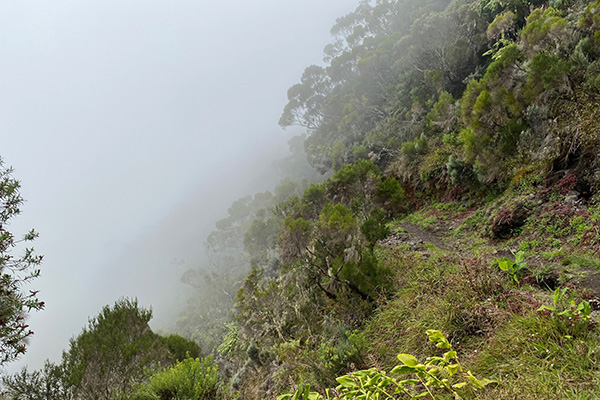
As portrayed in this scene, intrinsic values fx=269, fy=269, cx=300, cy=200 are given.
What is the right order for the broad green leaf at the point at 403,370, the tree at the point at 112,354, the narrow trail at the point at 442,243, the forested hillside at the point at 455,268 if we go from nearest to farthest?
the broad green leaf at the point at 403,370 → the forested hillside at the point at 455,268 → the narrow trail at the point at 442,243 → the tree at the point at 112,354

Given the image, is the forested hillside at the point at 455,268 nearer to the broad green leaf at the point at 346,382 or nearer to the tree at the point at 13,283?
the broad green leaf at the point at 346,382

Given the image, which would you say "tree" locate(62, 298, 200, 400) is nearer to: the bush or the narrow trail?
the bush

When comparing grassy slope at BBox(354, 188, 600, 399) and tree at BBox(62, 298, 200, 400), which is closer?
grassy slope at BBox(354, 188, 600, 399)

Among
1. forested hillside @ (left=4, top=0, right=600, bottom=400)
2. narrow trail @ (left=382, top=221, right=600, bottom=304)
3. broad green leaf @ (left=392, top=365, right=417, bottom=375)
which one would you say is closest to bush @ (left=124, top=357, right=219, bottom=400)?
forested hillside @ (left=4, top=0, right=600, bottom=400)

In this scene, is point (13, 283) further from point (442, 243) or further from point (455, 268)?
point (442, 243)

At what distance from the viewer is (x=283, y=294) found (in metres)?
7.77

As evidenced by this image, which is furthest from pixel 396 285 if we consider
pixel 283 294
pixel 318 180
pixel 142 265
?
pixel 142 265

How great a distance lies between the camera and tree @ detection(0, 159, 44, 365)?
388 centimetres

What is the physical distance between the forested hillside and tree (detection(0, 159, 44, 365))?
1.83 m

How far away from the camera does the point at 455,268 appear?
166 inches

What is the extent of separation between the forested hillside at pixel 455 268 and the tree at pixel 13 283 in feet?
6.00

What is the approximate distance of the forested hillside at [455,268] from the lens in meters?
1.87

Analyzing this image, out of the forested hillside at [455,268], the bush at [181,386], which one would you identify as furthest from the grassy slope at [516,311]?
the bush at [181,386]

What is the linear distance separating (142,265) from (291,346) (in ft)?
472
